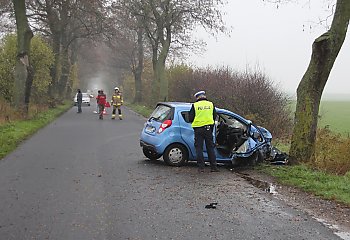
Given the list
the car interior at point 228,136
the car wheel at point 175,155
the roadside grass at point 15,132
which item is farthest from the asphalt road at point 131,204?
the roadside grass at point 15,132

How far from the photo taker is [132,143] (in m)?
17.2

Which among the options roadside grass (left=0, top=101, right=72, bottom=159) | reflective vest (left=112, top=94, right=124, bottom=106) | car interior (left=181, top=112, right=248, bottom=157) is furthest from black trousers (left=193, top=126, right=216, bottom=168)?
reflective vest (left=112, top=94, right=124, bottom=106)

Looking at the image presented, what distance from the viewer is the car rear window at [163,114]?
12.2m

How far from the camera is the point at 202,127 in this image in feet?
36.9

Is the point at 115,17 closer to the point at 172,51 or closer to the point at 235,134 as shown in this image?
the point at 172,51

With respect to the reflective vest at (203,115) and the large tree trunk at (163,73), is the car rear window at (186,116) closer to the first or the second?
the reflective vest at (203,115)

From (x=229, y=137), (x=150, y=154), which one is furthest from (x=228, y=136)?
(x=150, y=154)

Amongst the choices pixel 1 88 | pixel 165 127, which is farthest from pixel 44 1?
pixel 165 127

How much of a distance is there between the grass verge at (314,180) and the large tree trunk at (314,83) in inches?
25.4

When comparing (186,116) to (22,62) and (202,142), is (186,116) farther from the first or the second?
(22,62)

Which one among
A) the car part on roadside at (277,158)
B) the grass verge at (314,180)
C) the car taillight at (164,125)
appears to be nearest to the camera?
the grass verge at (314,180)

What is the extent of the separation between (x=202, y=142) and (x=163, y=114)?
1598 millimetres

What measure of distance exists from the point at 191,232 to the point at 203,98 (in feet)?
18.2

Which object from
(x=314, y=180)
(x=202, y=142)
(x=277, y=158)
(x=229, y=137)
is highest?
(x=229, y=137)
